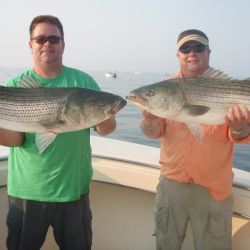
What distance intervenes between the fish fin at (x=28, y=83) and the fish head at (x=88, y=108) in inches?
15.5

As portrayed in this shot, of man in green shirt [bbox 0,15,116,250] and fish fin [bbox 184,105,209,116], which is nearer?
man in green shirt [bbox 0,15,116,250]

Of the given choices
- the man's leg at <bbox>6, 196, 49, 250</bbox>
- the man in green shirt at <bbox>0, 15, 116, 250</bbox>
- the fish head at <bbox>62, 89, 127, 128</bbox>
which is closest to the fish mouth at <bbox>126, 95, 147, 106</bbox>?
the man in green shirt at <bbox>0, 15, 116, 250</bbox>

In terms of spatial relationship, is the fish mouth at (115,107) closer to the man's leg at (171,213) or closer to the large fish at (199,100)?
the large fish at (199,100)

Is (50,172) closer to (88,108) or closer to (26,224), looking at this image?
(26,224)

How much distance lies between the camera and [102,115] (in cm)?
397

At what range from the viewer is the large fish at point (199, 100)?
434cm

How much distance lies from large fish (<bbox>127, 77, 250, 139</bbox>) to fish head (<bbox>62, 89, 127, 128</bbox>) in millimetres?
696

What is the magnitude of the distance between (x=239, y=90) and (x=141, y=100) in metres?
1.06

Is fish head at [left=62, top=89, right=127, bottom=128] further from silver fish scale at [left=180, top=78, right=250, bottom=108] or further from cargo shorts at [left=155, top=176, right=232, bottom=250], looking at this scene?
cargo shorts at [left=155, top=176, right=232, bottom=250]

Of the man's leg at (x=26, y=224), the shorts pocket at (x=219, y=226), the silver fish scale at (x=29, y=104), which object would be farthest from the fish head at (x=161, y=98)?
the man's leg at (x=26, y=224)

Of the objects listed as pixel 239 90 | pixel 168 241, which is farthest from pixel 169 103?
pixel 168 241

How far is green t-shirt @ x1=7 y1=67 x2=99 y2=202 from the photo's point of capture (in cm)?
414

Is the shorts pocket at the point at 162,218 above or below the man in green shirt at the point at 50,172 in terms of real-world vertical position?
below

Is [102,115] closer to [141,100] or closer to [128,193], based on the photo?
[141,100]
